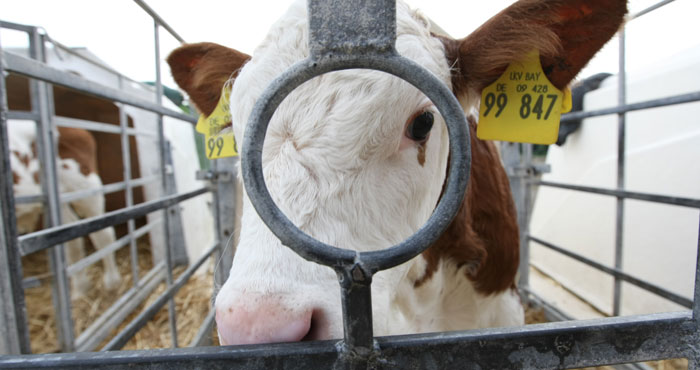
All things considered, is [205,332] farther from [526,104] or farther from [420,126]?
[526,104]

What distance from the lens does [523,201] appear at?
275cm

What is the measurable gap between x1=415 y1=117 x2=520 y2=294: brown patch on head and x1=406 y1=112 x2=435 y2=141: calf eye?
0.60m

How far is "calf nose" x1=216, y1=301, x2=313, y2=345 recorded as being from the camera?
0.60 metres

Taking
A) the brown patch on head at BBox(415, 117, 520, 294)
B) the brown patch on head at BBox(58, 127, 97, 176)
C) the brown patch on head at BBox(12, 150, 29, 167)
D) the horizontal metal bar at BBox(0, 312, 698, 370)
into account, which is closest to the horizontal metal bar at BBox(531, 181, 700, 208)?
the brown patch on head at BBox(415, 117, 520, 294)

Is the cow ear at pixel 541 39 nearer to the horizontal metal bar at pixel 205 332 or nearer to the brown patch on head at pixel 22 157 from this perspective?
the horizontal metal bar at pixel 205 332

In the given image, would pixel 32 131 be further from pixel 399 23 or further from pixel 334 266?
pixel 334 266

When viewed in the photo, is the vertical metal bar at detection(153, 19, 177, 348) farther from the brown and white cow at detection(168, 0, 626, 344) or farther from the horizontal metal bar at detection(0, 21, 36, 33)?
the brown and white cow at detection(168, 0, 626, 344)

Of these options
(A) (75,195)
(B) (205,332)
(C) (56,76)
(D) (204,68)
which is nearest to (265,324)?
(C) (56,76)

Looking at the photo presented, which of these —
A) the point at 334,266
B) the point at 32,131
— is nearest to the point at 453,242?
the point at 334,266

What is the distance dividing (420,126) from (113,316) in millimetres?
3136

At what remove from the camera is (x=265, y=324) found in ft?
1.98

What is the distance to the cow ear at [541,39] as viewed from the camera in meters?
0.95

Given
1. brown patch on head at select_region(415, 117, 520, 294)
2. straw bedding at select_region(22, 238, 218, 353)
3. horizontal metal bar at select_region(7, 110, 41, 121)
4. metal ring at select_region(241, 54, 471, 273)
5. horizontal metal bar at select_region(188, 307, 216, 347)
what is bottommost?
straw bedding at select_region(22, 238, 218, 353)

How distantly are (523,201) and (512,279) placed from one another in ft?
3.61
